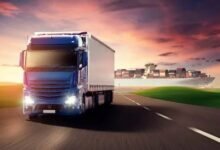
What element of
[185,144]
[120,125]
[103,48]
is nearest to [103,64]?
[103,48]

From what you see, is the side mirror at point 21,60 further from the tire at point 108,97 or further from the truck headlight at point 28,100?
the tire at point 108,97

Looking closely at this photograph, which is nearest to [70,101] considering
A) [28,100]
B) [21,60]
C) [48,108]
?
[48,108]

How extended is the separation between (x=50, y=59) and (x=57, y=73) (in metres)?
0.80

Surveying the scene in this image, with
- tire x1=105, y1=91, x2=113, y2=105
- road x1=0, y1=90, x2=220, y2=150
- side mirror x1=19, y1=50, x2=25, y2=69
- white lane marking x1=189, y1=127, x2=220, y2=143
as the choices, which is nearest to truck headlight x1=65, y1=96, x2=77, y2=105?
side mirror x1=19, y1=50, x2=25, y2=69

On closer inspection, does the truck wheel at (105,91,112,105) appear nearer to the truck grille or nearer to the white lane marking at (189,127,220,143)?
the truck grille

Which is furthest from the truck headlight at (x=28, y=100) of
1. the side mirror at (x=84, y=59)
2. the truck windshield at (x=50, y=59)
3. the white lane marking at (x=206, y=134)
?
the white lane marking at (x=206, y=134)

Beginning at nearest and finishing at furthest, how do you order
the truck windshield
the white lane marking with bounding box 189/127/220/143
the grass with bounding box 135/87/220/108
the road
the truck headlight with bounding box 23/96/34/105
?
the road < the white lane marking with bounding box 189/127/220/143 < the truck headlight with bounding box 23/96/34/105 < the truck windshield < the grass with bounding box 135/87/220/108

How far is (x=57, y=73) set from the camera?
1784 cm

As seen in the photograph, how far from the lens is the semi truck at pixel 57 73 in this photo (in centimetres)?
1755

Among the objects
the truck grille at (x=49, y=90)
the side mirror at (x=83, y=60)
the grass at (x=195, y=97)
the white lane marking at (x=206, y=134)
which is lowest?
the white lane marking at (x=206, y=134)

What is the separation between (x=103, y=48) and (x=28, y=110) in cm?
894

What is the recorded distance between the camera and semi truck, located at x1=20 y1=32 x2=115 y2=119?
1755 centimetres

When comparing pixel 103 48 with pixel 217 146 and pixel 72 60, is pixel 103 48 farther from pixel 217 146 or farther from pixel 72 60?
pixel 217 146

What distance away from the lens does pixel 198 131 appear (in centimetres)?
1308
